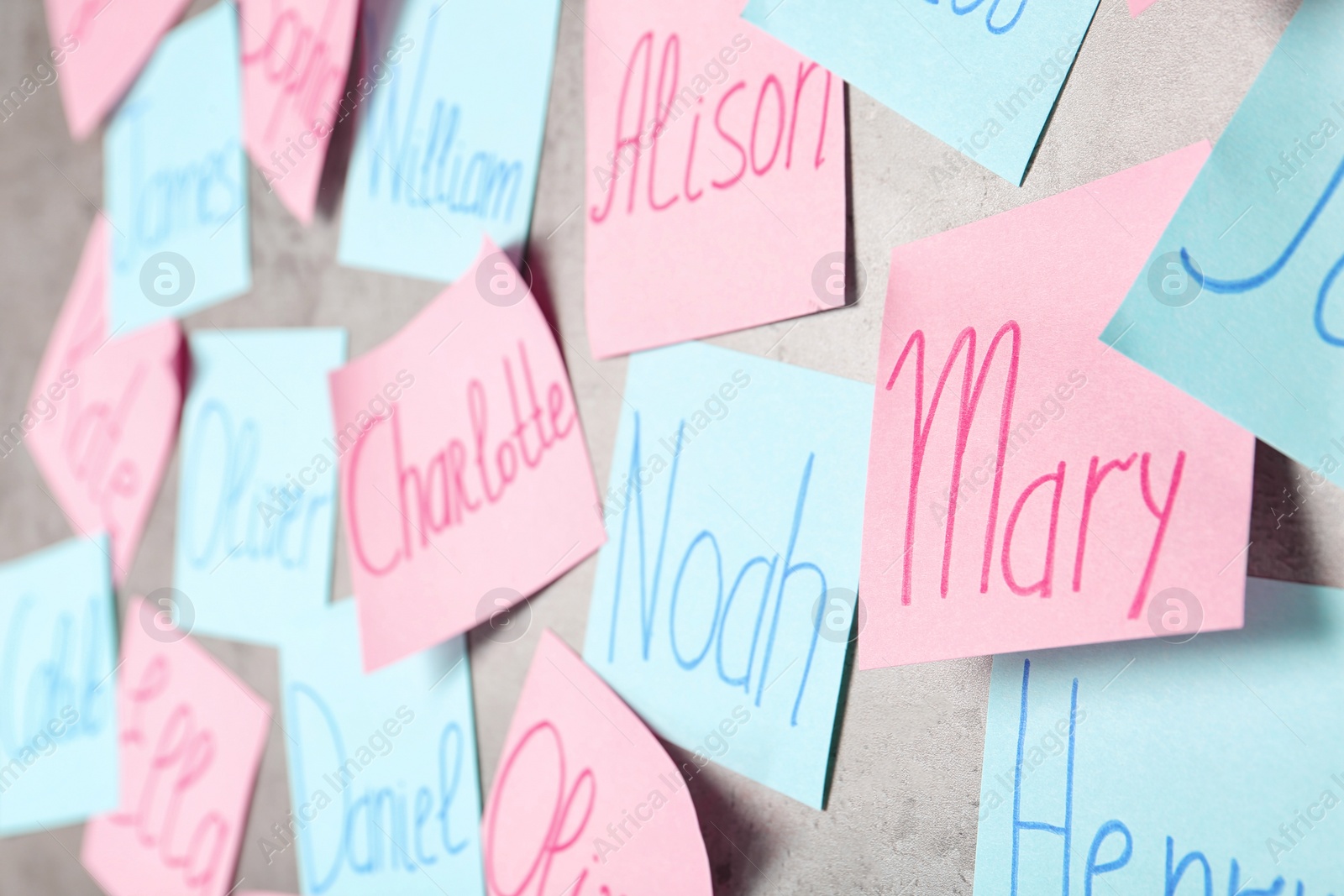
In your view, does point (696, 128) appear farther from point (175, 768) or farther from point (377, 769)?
point (175, 768)

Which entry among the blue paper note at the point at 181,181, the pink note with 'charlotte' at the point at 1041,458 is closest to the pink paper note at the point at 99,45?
the blue paper note at the point at 181,181

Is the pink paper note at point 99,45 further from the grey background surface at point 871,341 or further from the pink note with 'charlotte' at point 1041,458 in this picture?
the pink note with 'charlotte' at point 1041,458

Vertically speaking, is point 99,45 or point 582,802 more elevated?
point 99,45

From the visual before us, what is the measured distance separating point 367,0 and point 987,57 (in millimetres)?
339

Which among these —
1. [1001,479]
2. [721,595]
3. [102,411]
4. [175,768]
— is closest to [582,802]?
[721,595]

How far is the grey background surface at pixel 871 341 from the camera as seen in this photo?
0.25m

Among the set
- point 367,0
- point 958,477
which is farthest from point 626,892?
point 367,0

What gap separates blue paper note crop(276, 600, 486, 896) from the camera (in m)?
0.44

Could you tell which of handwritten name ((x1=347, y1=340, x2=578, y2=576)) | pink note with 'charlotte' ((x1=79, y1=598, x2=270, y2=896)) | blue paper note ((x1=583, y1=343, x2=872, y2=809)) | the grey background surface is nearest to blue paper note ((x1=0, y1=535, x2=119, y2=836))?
pink note with 'charlotte' ((x1=79, y1=598, x2=270, y2=896))

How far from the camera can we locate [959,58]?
0.96 ft

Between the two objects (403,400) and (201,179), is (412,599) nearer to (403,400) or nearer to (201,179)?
(403,400)

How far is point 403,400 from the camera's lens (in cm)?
45

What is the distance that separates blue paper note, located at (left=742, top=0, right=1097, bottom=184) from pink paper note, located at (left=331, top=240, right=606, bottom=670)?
167 mm

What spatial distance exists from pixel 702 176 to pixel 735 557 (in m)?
0.15
